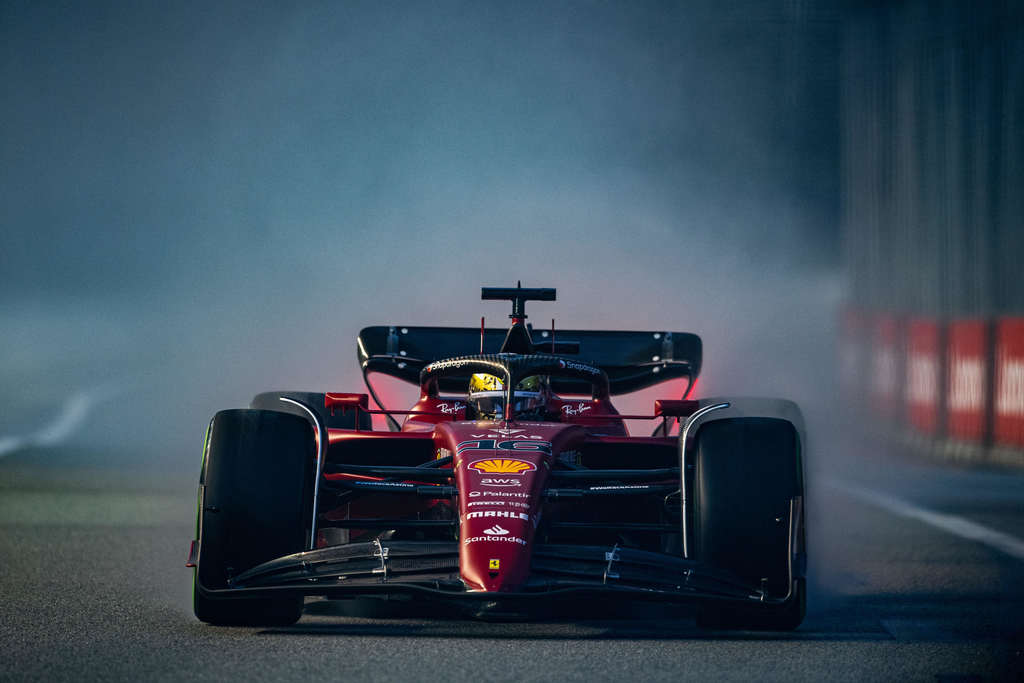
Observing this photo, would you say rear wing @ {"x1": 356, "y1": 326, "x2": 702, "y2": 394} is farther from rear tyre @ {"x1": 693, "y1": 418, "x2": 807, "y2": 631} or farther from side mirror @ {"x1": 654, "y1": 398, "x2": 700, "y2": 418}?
rear tyre @ {"x1": 693, "y1": 418, "x2": 807, "y2": 631}

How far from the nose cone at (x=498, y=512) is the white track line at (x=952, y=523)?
4462 mm

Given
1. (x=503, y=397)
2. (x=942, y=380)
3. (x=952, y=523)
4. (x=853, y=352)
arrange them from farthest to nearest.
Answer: (x=853, y=352) → (x=942, y=380) → (x=952, y=523) → (x=503, y=397)

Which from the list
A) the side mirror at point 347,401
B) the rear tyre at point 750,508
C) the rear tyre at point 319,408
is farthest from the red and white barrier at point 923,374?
the rear tyre at point 750,508

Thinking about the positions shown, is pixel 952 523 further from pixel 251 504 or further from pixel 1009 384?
pixel 1009 384

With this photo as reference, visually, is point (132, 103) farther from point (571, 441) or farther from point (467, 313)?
point (571, 441)

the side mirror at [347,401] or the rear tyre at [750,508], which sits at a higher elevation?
the side mirror at [347,401]

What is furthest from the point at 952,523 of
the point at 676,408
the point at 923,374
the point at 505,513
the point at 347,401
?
the point at 923,374

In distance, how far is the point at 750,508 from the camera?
6.80m

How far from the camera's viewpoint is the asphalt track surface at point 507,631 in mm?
5902

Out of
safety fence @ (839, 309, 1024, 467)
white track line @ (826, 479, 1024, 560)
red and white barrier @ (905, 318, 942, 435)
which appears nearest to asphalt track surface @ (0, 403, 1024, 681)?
white track line @ (826, 479, 1024, 560)

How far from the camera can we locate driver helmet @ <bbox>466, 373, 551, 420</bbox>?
8305 mm

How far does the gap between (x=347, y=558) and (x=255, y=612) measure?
624 millimetres

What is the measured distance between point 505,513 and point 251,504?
1.07 m

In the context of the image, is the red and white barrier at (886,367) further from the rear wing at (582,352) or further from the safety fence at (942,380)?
the rear wing at (582,352)
